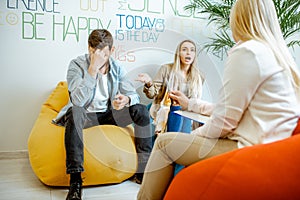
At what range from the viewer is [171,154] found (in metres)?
1.32

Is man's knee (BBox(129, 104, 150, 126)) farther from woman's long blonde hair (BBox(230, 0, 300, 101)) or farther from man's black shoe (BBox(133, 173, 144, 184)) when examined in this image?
woman's long blonde hair (BBox(230, 0, 300, 101))

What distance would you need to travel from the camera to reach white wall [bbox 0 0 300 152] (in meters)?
2.50

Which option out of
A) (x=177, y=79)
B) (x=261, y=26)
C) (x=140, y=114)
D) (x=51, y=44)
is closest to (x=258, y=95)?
(x=261, y=26)

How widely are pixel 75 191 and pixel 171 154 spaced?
0.78m

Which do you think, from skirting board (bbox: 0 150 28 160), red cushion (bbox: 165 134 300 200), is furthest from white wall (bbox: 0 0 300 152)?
red cushion (bbox: 165 134 300 200)

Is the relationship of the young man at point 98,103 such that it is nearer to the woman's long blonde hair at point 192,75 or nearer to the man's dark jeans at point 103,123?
the man's dark jeans at point 103,123

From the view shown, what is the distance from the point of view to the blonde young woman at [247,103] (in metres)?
1.17

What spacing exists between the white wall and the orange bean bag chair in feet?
4.28

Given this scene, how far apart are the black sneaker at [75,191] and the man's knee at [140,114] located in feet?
1.82

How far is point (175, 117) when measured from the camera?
2062 mm

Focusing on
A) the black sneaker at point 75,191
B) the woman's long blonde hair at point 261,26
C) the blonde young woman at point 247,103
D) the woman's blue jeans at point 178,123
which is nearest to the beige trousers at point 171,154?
the blonde young woman at point 247,103

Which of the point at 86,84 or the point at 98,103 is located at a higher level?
the point at 86,84

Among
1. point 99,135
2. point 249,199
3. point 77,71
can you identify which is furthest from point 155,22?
point 249,199

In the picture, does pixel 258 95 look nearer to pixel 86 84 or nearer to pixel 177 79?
pixel 86 84
